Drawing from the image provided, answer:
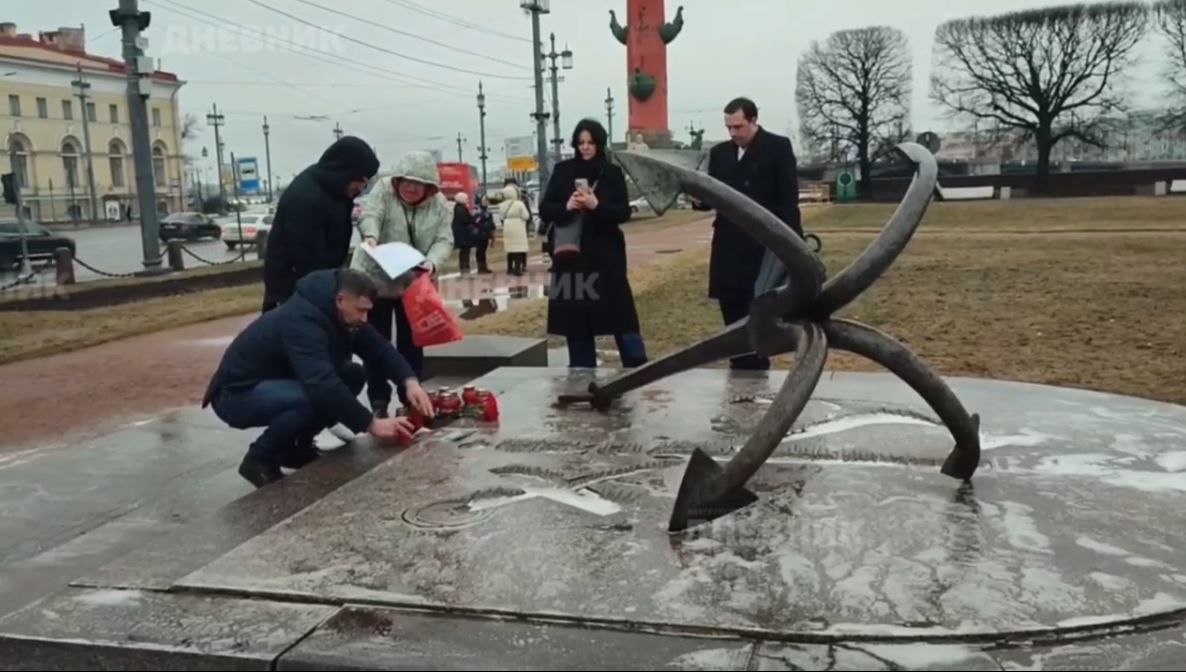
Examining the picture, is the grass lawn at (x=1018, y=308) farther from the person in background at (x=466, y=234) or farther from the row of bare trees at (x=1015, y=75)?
the row of bare trees at (x=1015, y=75)

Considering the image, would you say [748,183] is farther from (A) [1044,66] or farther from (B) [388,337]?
(A) [1044,66]

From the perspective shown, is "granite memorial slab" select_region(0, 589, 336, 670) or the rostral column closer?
"granite memorial slab" select_region(0, 589, 336, 670)

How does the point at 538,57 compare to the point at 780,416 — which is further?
the point at 538,57

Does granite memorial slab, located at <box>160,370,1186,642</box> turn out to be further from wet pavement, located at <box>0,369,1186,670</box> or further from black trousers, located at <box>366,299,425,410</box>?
black trousers, located at <box>366,299,425,410</box>

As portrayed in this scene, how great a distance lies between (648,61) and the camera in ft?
149

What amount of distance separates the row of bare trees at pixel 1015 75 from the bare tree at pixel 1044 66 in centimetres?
5

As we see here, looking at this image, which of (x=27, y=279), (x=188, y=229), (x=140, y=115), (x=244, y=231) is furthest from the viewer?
(x=188, y=229)

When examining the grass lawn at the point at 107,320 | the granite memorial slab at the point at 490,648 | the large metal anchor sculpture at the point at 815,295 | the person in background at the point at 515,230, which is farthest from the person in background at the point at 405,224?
the person in background at the point at 515,230

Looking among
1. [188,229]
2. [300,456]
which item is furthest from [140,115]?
[188,229]

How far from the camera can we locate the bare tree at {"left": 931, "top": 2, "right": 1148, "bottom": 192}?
54656mm

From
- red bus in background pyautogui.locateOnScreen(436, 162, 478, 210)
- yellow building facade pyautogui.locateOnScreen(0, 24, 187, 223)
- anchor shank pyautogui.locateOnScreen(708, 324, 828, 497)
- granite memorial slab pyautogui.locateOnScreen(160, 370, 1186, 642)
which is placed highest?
yellow building facade pyautogui.locateOnScreen(0, 24, 187, 223)

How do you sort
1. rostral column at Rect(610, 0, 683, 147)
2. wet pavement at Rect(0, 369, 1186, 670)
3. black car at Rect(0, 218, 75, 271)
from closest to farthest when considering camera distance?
wet pavement at Rect(0, 369, 1186, 670) → black car at Rect(0, 218, 75, 271) → rostral column at Rect(610, 0, 683, 147)

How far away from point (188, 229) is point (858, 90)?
1453 inches

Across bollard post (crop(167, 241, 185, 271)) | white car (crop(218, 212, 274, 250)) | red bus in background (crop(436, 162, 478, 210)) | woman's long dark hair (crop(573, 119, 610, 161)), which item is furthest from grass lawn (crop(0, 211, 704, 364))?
red bus in background (crop(436, 162, 478, 210))
